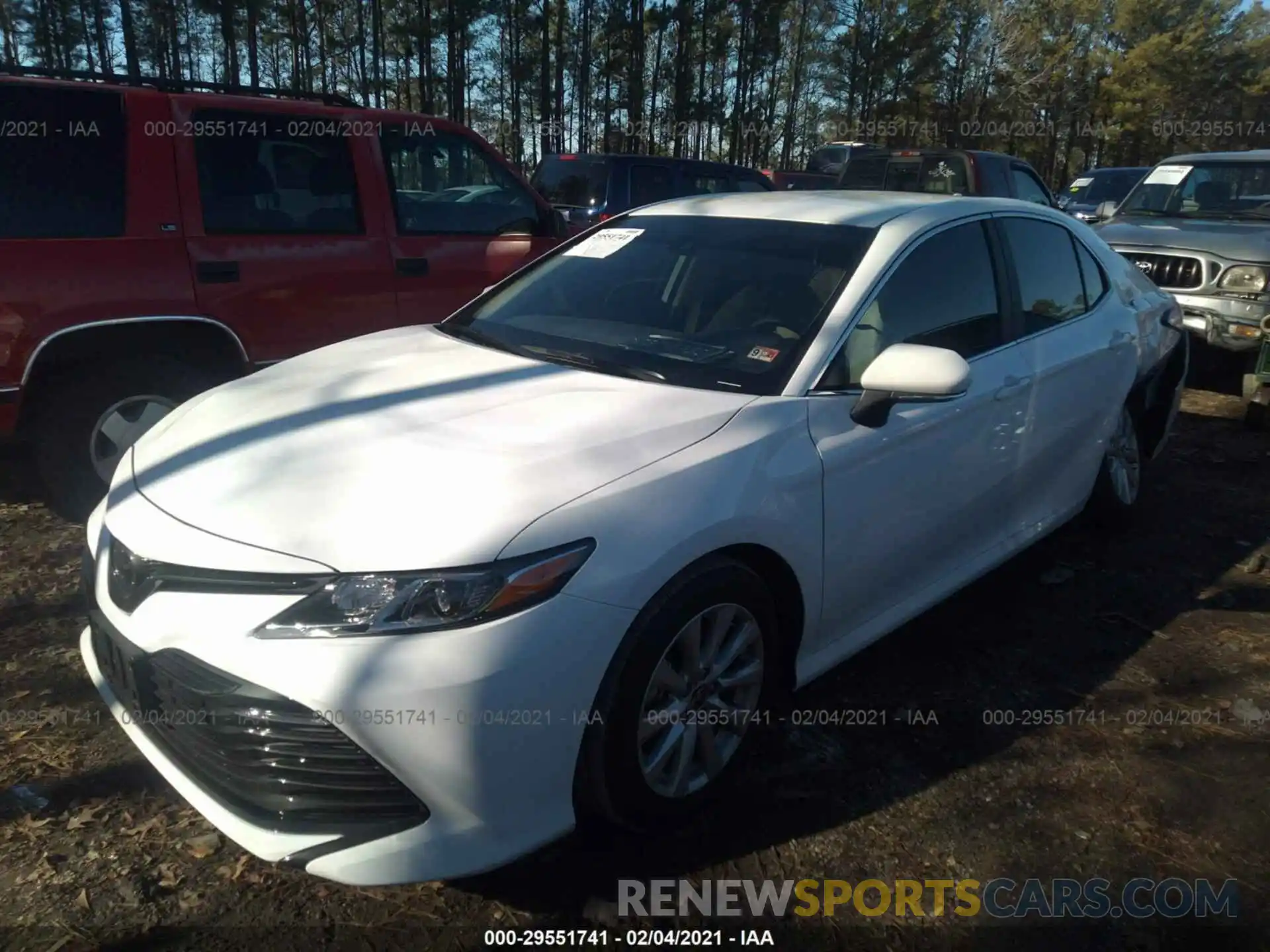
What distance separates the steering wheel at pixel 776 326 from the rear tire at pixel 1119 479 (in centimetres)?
219

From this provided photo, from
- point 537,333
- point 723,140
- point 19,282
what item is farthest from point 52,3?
point 537,333

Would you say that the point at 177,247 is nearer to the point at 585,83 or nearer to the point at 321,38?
the point at 321,38

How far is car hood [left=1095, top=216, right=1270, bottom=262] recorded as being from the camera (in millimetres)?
7559

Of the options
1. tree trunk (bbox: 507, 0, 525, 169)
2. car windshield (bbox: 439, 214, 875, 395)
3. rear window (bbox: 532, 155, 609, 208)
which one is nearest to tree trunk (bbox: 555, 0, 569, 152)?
tree trunk (bbox: 507, 0, 525, 169)

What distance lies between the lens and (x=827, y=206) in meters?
3.54

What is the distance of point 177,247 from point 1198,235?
298 inches

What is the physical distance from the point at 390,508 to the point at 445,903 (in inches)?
38.2

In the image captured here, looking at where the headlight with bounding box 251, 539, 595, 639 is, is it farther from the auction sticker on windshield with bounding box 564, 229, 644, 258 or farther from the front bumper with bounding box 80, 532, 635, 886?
the auction sticker on windshield with bounding box 564, 229, 644, 258

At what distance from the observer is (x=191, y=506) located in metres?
2.35

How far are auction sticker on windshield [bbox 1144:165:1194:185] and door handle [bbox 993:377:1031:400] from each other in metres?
6.95

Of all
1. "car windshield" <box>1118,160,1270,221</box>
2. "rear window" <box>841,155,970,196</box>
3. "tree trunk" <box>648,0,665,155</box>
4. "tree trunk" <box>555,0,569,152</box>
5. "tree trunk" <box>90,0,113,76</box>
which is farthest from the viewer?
"tree trunk" <box>648,0,665,155</box>

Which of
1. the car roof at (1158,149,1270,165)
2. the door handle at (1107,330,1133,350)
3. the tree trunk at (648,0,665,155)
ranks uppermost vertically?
the tree trunk at (648,0,665,155)

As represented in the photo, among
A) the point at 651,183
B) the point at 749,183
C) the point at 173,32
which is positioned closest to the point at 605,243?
the point at 651,183

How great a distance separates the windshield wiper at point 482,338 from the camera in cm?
325
